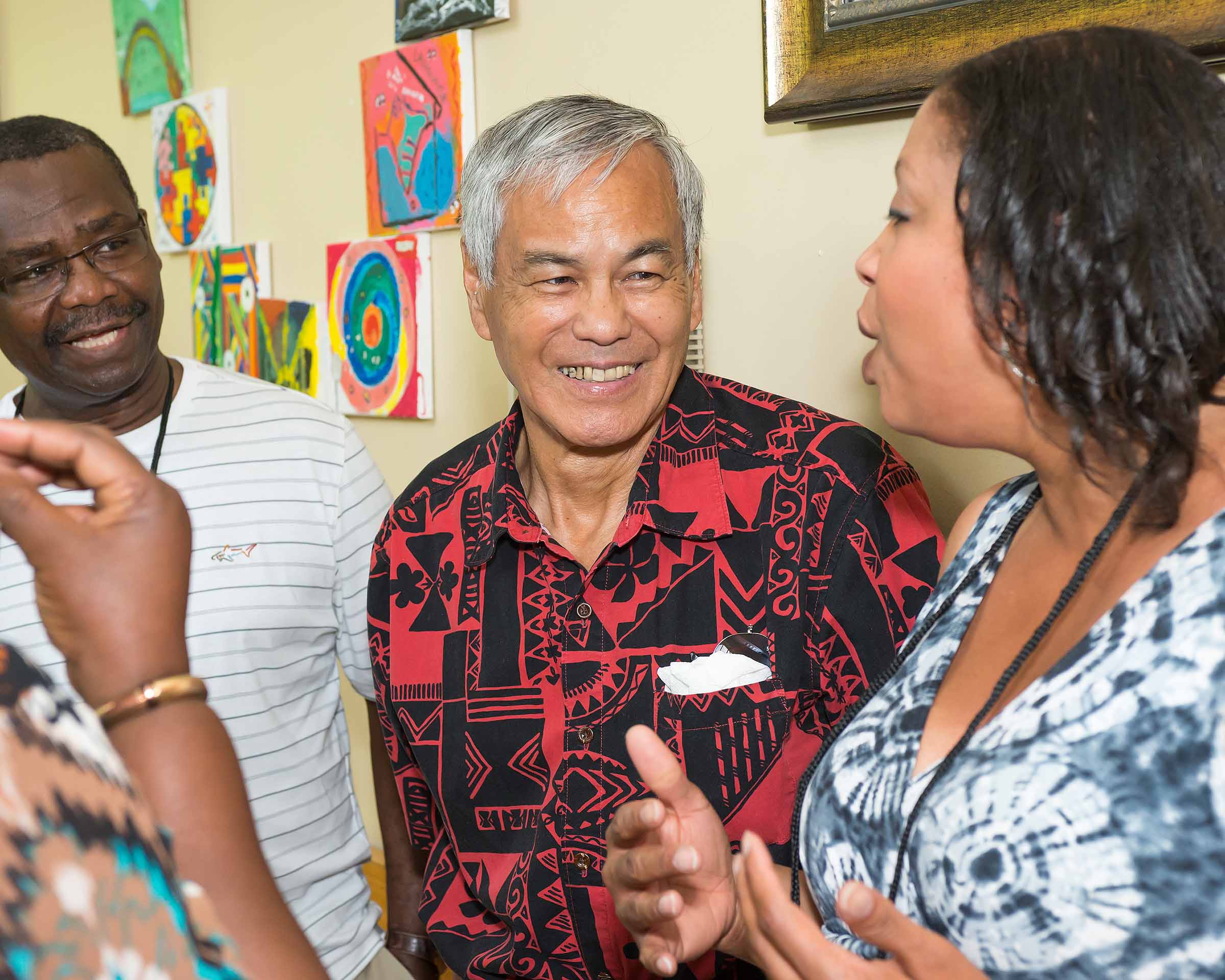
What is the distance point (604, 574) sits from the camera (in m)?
1.53

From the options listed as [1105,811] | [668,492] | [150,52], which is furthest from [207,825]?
[150,52]

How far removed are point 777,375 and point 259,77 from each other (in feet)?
6.05

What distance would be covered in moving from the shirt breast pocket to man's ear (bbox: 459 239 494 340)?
639 mm

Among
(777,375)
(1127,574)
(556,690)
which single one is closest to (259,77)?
(777,375)

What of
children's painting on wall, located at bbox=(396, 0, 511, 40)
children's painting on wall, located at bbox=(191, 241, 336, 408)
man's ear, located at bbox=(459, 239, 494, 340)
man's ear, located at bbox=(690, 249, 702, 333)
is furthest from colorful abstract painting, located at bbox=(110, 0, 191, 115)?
man's ear, located at bbox=(690, 249, 702, 333)

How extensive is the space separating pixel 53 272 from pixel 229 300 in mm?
1416

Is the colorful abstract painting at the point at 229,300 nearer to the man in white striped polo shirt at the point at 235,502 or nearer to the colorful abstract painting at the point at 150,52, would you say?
the colorful abstract painting at the point at 150,52

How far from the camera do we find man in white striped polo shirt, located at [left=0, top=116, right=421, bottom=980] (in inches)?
67.1

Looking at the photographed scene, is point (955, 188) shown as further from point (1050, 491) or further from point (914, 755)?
point (914, 755)

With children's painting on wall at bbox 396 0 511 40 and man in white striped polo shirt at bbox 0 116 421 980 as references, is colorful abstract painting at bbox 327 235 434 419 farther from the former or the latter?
man in white striped polo shirt at bbox 0 116 421 980

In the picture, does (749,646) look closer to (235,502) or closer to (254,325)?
(235,502)

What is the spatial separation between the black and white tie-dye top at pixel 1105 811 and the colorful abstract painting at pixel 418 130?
177 centimetres

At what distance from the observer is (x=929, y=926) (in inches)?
38.1

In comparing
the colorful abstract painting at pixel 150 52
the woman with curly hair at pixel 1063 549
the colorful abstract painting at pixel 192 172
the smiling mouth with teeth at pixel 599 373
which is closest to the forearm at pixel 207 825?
the woman with curly hair at pixel 1063 549
